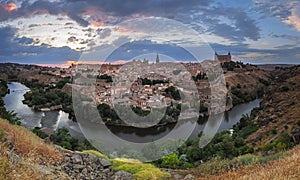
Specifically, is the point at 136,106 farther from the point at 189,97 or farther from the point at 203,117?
the point at 203,117

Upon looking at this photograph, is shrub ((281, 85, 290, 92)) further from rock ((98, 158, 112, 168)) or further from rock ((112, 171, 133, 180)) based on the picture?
rock ((112, 171, 133, 180))

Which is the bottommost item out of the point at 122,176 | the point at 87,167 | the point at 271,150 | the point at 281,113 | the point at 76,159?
the point at 281,113

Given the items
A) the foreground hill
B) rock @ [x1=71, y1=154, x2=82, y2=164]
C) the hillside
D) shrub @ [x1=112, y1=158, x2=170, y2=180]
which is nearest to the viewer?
the hillside

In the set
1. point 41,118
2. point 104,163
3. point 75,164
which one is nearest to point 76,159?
point 75,164

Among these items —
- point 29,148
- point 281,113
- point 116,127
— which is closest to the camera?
point 29,148

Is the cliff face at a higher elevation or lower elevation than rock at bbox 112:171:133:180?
lower

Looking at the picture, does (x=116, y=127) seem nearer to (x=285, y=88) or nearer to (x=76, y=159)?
(x=285, y=88)

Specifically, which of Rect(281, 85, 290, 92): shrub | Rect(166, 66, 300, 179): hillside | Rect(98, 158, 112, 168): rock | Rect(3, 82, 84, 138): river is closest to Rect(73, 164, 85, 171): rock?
Rect(98, 158, 112, 168): rock

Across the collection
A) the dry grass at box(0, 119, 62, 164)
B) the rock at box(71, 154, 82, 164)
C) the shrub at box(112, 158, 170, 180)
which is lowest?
the shrub at box(112, 158, 170, 180)

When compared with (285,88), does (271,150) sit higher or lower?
lower
